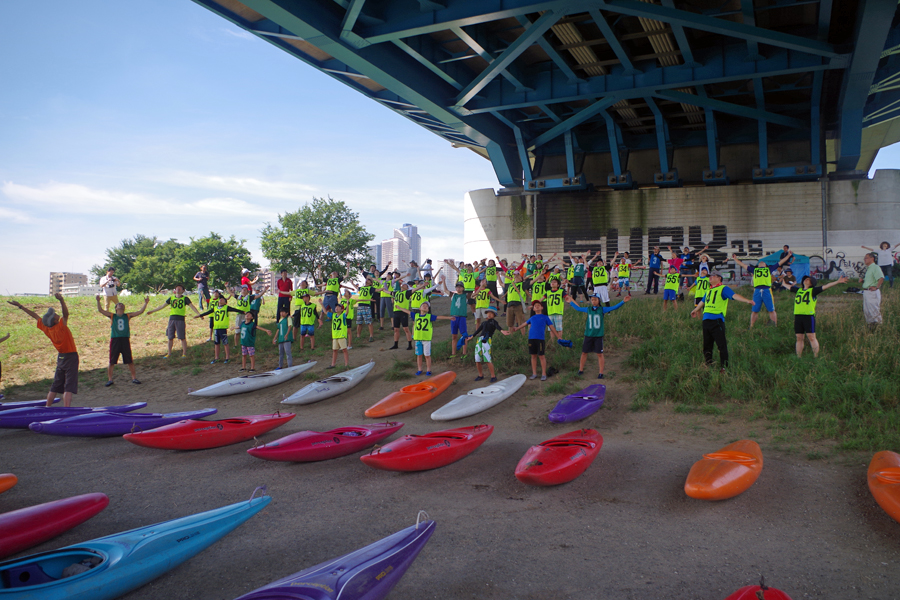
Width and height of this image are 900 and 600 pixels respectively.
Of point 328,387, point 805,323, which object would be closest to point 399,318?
point 328,387

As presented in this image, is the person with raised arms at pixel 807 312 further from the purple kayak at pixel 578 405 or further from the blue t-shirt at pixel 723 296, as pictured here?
the purple kayak at pixel 578 405

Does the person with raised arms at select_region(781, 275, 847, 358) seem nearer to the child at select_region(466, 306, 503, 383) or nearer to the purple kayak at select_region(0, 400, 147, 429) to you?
the child at select_region(466, 306, 503, 383)

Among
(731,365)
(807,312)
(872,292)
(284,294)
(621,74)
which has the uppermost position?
(621,74)

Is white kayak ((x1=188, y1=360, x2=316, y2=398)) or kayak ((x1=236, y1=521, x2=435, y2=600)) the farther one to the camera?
white kayak ((x1=188, y1=360, x2=316, y2=398))

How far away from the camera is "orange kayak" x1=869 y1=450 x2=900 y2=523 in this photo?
487 cm

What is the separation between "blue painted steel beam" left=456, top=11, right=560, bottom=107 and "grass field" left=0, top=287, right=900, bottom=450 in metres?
8.48

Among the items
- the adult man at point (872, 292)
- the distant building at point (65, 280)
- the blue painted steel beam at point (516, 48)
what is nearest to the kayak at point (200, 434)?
the adult man at point (872, 292)

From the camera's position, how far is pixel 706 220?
79.7 feet

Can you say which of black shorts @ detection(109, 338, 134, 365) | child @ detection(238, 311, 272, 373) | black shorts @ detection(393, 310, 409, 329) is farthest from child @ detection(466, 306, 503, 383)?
black shorts @ detection(109, 338, 134, 365)

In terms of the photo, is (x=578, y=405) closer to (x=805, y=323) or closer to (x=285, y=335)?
(x=805, y=323)

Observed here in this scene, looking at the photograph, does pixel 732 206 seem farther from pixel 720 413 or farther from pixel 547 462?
pixel 547 462

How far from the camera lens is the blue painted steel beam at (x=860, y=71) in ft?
42.0

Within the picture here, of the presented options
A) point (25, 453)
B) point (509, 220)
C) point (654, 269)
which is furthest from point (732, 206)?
point (25, 453)

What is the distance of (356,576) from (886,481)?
18.3 ft
